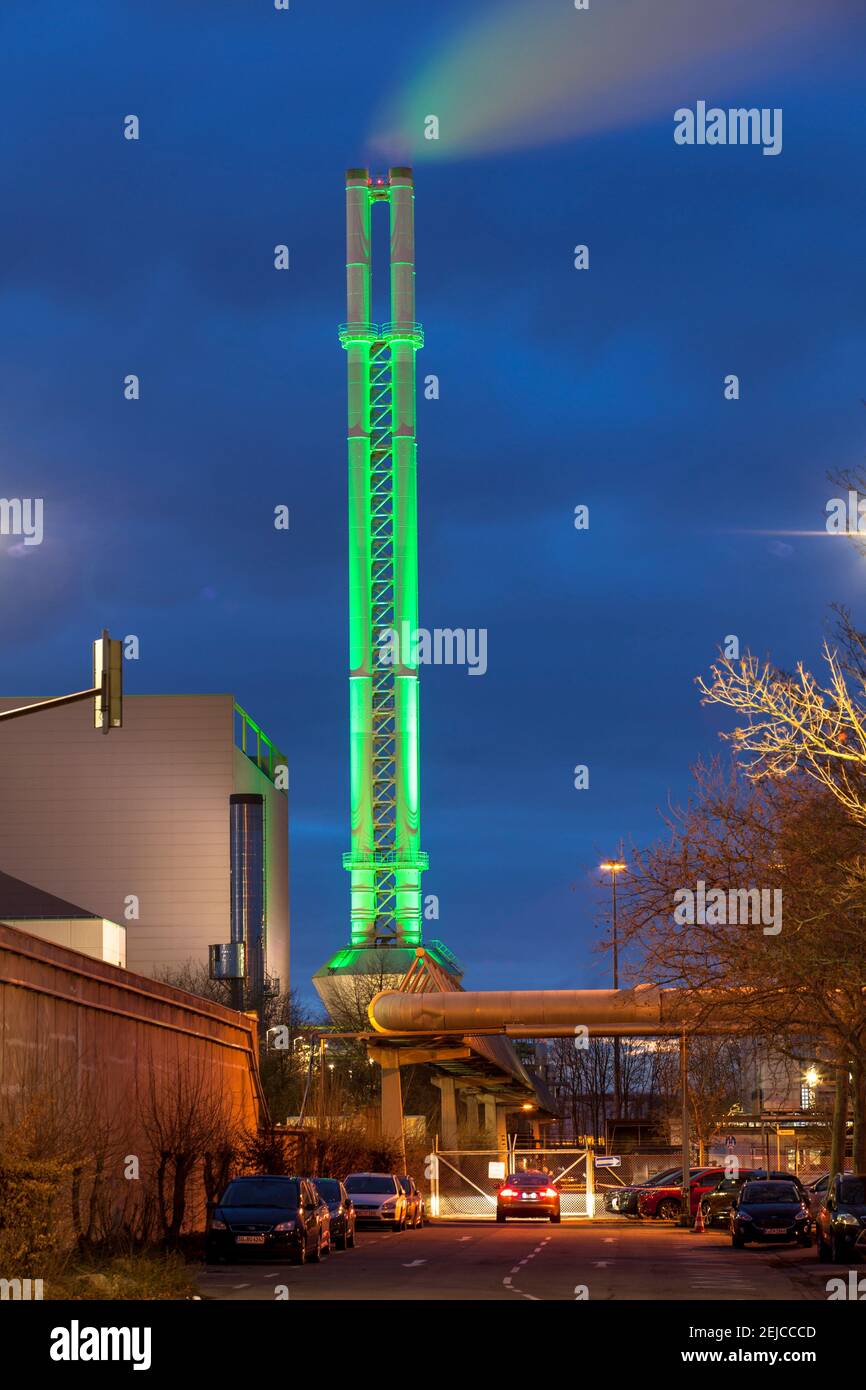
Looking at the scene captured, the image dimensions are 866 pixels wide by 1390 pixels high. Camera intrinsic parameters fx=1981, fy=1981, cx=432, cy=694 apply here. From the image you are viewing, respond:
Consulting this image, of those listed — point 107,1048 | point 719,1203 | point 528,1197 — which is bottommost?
point 528,1197

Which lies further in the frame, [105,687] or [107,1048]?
→ [107,1048]

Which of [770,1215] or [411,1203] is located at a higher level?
[770,1215]

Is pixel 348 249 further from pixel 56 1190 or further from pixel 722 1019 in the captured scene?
pixel 56 1190

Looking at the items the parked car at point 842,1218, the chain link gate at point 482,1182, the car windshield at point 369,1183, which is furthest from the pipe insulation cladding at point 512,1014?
the parked car at point 842,1218

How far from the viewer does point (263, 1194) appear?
3566cm

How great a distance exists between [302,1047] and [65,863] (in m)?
35.1

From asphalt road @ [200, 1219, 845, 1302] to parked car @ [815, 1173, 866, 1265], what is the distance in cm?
52

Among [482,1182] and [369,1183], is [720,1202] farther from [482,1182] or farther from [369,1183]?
[482,1182]

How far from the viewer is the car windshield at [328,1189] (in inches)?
1642

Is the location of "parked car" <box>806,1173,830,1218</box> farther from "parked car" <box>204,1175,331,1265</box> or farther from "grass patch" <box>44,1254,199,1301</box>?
"grass patch" <box>44,1254,199,1301</box>

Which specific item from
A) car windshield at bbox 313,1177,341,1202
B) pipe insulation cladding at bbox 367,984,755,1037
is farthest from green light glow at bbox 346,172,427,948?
car windshield at bbox 313,1177,341,1202

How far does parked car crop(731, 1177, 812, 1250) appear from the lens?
41.9 m

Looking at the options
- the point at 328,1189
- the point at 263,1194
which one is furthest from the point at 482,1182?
the point at 263,1194

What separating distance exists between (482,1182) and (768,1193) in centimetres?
2794
